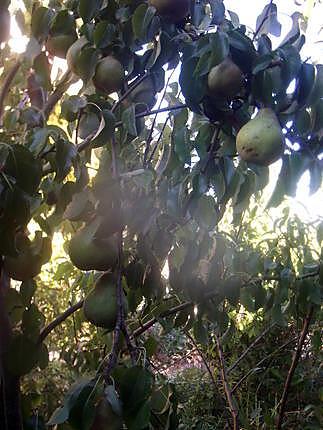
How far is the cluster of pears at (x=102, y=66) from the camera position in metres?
0.97

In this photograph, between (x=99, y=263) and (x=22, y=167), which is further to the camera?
(x=99, y=263)

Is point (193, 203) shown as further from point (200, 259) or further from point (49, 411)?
point (49, 411)

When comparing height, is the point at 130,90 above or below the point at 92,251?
above

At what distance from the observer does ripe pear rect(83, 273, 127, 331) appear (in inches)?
40.9

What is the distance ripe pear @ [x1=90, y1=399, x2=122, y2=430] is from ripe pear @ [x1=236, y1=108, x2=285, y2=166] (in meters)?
0.42

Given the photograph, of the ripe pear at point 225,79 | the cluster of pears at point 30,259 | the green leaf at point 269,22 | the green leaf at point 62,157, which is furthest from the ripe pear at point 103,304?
the green leaf at point 269,22

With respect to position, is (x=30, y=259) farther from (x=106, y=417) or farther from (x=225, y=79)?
(x=225, y=79)

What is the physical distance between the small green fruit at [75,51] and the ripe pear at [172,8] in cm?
13

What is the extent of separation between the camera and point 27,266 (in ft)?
3.47

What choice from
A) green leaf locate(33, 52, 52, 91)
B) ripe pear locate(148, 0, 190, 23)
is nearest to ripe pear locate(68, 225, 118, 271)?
green leaf locate(33, 52, 52, 91)

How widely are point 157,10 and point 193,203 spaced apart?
0.33 meters

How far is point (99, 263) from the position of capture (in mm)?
1040

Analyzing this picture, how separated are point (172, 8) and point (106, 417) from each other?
667mm

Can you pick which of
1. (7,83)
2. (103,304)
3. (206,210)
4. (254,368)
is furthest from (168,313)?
(254,368)
